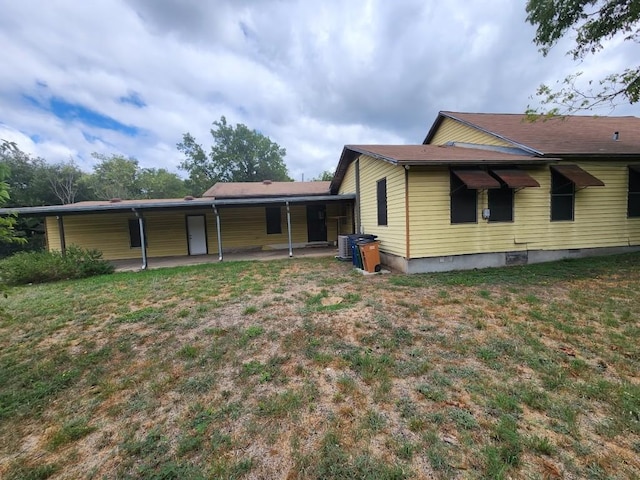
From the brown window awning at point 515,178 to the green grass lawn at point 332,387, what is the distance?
2.47 meters

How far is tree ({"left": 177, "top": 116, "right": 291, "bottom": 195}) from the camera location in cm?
3253

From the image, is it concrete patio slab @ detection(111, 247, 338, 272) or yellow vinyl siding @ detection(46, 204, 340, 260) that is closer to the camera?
concrete patio slab @ detection(111, 247, 338, 272)

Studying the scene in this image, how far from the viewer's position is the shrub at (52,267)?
7.91m

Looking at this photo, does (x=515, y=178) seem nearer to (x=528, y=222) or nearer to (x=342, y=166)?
(x=528, y=222)

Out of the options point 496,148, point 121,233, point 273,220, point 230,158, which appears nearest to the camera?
point 496,148

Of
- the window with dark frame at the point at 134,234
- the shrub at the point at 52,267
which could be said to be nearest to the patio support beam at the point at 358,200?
the shrub at the point at 52,267

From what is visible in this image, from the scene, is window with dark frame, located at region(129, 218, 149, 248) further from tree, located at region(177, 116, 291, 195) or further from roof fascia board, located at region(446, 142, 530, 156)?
tree, located at region(177, 116, 291, 195)

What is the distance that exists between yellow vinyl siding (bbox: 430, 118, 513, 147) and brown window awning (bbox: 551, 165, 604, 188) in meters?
1.41

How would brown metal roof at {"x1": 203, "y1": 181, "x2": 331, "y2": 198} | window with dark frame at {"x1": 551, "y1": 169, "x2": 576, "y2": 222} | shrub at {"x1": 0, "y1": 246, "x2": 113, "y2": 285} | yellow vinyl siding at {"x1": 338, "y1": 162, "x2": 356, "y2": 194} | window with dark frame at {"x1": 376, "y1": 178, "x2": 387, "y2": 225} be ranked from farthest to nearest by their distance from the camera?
brown metal roof at {"x1": 203, "y1": 181, "x2": 331, "y2": 198}, yellow vinyl siding at {"x1": 338, "y1": 162, "x2": 356, "y2": 194}, window with dark frame at {"x1": 376, "y1": 178, "x2": 387, "y2": 225}, shrub at {"x1": 0, "y1": 246, "x2": 113, "y2": 285}, window with dark frame at {"x1": 551, "y1": 169, "x2": 576, "y2": 222}

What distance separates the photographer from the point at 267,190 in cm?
1428

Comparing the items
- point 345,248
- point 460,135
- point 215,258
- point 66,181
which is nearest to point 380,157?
point 345,248

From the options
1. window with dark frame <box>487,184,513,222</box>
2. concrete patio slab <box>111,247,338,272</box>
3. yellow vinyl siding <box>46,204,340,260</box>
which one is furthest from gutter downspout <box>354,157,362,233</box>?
window with dark frame <box>487,184,513,222</box>

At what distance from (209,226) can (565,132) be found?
13.8 metres

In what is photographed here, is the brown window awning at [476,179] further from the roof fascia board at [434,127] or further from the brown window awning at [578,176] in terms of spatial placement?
the roof fascia board at [434,127]
